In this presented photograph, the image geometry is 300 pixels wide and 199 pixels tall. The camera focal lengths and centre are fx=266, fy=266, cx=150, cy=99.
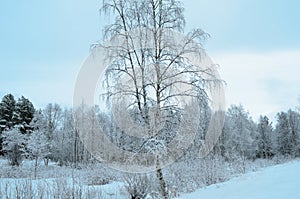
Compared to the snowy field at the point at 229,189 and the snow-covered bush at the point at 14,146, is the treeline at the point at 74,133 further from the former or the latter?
the snowy field at the point at 229,189

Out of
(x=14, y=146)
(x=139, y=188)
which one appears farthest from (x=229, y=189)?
(x=14, y=146)

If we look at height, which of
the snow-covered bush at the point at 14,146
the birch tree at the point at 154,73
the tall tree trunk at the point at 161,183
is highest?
the birch tree at the point at 154,73

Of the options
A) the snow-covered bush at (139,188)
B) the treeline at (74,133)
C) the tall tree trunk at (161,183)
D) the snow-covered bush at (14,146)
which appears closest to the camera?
the snow-covered bush at (139,188)

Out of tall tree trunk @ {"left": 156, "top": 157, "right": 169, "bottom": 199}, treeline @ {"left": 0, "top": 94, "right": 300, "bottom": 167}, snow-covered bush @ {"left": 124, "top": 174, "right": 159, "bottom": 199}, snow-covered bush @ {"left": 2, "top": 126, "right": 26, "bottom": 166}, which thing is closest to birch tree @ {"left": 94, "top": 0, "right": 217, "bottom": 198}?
tall tree trunk @ {"left": 156, "top": 157, "right": 169, "bottom": 199}

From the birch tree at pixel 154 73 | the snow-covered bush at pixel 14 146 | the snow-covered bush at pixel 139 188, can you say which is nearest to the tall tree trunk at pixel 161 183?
the birch tree at pixel 154 73

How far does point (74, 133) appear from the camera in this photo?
31.7 m

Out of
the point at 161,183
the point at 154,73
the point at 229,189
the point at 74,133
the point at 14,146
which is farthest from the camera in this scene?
the point at 74,133

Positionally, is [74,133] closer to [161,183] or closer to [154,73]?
[154,73]

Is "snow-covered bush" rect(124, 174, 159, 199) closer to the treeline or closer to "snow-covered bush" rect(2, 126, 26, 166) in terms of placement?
the treeline

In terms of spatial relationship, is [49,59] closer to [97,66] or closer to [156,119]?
[97,66]

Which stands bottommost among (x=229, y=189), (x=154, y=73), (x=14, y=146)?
(x=229, y=189)

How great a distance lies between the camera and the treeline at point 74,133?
78.7ft

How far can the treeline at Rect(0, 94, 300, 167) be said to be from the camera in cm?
2400

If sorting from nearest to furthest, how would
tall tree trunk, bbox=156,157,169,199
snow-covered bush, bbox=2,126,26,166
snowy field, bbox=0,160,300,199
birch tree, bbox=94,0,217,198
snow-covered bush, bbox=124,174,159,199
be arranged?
1. snowy field, bbox=0,160,300,199
2. snow-covered bush, bbox=124,174,159,199
3. tall tree trunk, bbox=156,157,169,199
4. birch tree, bbox=94,0,217,198
5. snow-covered bush, bbox=2,126,26,166
